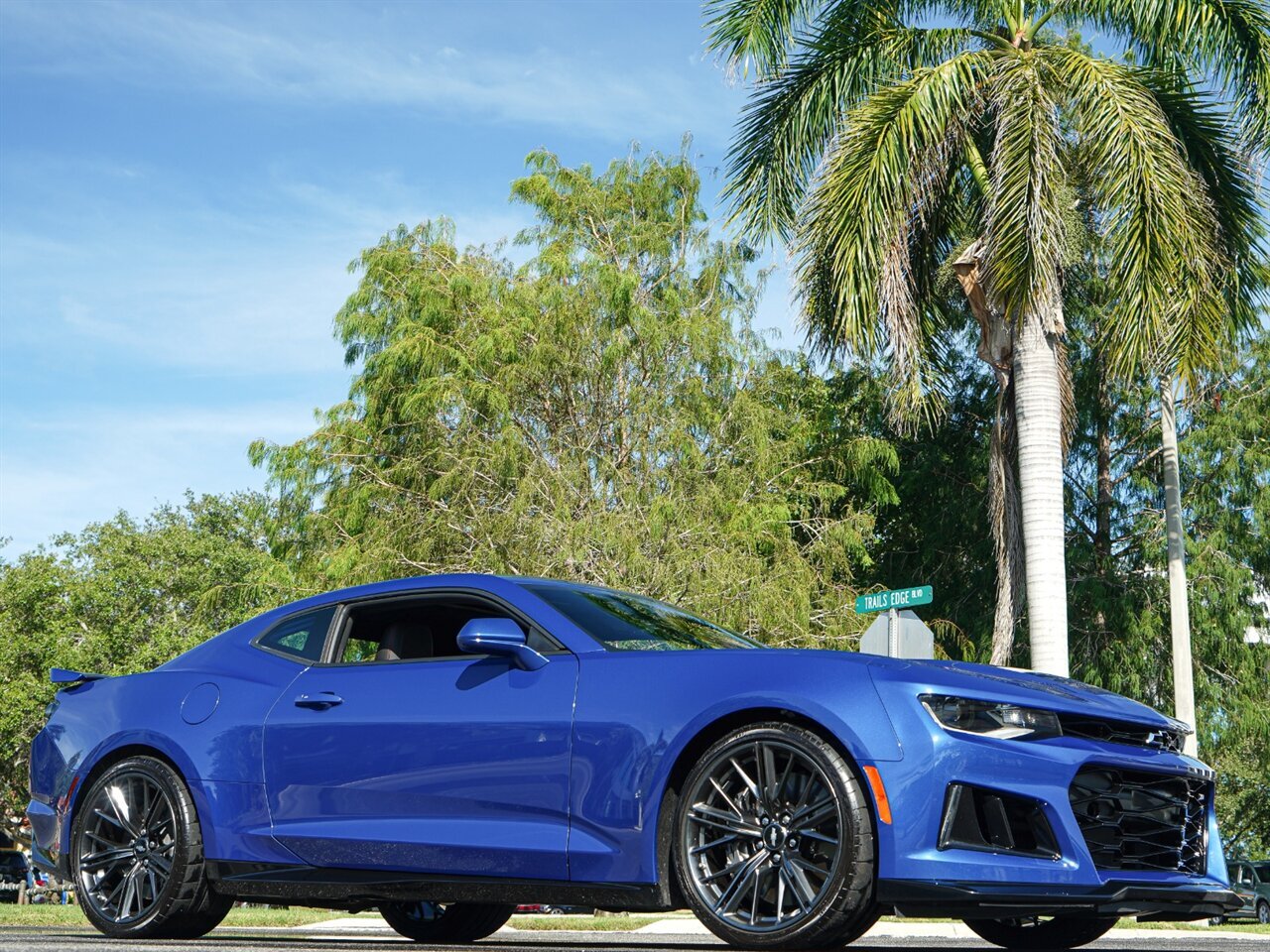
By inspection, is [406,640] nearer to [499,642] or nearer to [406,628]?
[406,628]

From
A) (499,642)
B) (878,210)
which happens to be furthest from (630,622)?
(878,210)

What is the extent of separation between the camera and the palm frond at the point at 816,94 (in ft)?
58.9

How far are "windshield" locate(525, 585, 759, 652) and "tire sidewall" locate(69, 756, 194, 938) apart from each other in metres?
1.82

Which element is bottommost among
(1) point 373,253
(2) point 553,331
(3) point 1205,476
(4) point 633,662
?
(4) point 633,662

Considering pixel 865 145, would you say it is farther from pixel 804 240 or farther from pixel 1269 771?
pixel 1269 771

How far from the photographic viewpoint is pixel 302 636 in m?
6.81

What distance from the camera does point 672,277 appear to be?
1019 inches

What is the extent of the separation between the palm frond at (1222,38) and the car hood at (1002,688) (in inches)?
511

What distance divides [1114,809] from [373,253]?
2259 cm

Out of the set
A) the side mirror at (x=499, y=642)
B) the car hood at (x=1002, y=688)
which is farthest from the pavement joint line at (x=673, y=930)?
the car hood at (x=1002, y=688)

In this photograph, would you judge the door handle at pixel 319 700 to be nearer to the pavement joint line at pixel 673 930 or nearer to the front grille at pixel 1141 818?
the front grille at pixel 1141 818

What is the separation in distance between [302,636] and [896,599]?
746cm

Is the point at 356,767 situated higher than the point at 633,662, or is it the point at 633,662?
the point at 633,662

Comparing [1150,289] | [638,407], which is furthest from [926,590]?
[638,407]
